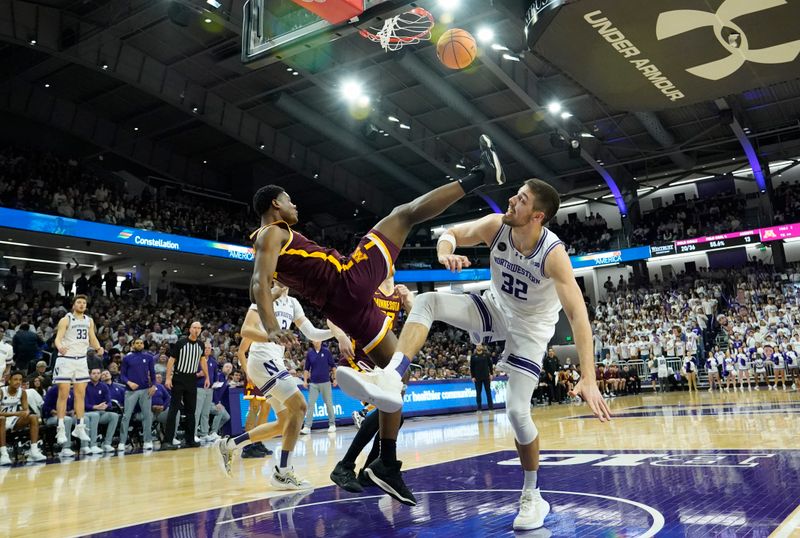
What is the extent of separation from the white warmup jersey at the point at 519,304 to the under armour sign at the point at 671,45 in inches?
294

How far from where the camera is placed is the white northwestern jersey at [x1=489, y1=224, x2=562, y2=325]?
354 cm

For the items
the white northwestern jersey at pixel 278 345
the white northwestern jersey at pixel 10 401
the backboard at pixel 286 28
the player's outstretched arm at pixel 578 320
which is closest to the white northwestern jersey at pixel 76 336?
the white northwestern jersey at pixel 10 401

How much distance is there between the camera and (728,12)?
10.3 metres

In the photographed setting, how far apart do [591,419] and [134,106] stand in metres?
20.9

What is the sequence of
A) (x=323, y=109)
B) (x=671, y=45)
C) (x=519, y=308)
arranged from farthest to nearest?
(x=323, y=109) → (x=671, y=45) → (x=519, y=308)

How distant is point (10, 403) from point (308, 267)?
274 inches

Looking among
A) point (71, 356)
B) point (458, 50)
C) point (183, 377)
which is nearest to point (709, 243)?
point (458, 50)

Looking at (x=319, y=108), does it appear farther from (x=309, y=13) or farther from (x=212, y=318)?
(x=309, y=13)

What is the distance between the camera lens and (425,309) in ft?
11.9

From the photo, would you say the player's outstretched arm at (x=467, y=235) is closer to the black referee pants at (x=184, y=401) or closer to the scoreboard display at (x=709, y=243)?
the black referee pants at (x=184, y=401)

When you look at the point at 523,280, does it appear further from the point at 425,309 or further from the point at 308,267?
the point at 308,267

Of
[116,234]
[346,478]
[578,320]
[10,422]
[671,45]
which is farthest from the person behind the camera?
[116,234]

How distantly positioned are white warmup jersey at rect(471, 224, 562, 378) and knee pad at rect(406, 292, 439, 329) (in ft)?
0.96

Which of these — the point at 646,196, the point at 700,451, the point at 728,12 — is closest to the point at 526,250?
the point at 700,451
